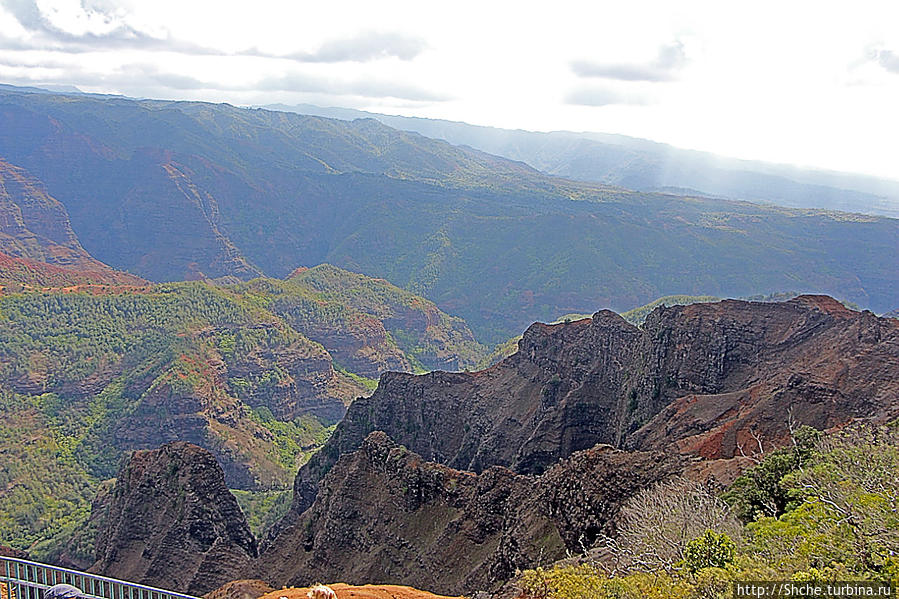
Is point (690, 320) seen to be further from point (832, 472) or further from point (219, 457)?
point (219, 457)

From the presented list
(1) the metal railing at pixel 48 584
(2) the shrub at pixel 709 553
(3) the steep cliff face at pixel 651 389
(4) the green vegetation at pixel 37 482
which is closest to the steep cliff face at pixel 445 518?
(3) the steep cliff face at pixel 651 389

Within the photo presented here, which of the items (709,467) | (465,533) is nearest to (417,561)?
(465,533)

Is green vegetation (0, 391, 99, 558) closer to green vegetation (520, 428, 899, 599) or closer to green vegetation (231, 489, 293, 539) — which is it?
green vegetation (231, 489, 293, 539)

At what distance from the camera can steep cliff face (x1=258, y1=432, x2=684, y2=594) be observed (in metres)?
43.0

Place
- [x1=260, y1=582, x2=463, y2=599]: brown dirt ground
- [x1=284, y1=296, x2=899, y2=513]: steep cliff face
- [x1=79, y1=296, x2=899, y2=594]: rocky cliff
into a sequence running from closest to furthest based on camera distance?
[x1=260, y1=582, x2=463, y2=599]: brown dirt ground < [x1=79, y1=296, x2=899, y2=594]: rocky cliff < [x1=284, y1=296, x2=899, y2=513]: steep cliff face

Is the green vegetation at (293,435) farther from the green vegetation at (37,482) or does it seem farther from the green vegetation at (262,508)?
the green vegetation at (37,482)

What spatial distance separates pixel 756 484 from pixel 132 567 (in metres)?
49.7

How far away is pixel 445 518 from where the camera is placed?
54.2 metres

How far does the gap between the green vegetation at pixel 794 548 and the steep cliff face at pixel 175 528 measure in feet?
132

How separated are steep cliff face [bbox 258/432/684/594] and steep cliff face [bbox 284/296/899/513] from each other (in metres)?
13.6

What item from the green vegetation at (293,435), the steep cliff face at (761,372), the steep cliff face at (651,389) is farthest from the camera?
the green vegetation at (293,435)

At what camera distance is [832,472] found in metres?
29.3

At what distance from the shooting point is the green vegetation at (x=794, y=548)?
20469 mm

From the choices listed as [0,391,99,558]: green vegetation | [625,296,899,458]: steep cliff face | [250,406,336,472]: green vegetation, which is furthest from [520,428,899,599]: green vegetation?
[250,406,336,472]: green vegetation
